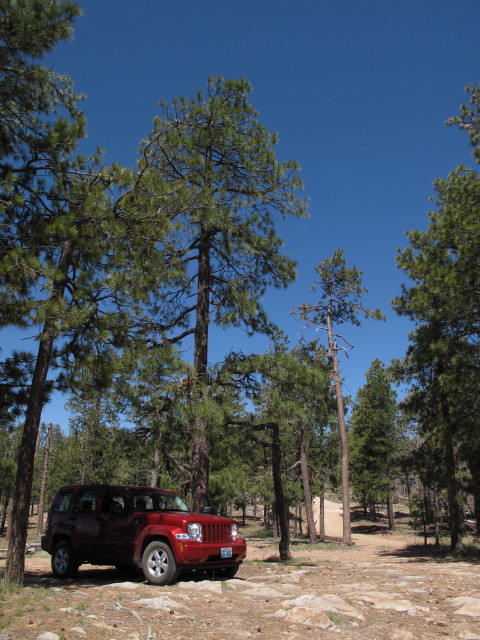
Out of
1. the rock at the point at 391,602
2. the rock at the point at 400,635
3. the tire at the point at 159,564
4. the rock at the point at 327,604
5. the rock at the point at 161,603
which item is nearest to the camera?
the rock at the point at 400,635

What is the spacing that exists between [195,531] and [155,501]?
5.81ft

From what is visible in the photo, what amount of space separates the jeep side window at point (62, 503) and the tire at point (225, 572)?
127 inches

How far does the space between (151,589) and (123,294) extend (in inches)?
185

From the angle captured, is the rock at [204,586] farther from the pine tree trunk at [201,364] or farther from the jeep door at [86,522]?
the pine tree trunk at [201,364]

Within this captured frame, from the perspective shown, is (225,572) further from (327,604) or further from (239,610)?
(327,604)

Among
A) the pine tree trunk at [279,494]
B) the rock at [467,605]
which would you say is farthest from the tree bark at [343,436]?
the rock at [467,605]

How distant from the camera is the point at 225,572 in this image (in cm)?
899

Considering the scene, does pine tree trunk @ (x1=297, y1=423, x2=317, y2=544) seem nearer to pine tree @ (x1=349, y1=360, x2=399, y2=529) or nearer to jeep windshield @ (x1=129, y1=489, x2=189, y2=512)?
pine tree @ (x1=349, y1=360, x2=399, y2=529)

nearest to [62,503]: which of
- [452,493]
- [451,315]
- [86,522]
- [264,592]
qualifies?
[86,522]

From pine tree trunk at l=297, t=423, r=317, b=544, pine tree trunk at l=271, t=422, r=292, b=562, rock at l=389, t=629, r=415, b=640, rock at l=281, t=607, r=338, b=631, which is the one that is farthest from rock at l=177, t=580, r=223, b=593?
pine tree trunk at l=297, t=423, r=317, b=544

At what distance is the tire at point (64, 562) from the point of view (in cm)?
895

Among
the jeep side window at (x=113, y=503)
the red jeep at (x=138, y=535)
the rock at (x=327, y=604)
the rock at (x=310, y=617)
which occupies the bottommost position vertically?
the rock at (x=327, y=604)

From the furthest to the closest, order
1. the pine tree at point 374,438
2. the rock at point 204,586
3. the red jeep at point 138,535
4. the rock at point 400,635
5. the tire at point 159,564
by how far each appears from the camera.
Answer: the pine tree at point 374,438 → the red jeep at point 138,535 → the tire at point 159,564 → the rock at point 204,586 → the rock at point 400,635

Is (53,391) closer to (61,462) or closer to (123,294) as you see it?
(123,294)
